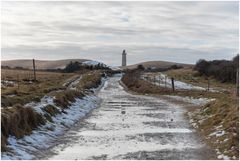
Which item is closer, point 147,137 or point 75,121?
point 147,137

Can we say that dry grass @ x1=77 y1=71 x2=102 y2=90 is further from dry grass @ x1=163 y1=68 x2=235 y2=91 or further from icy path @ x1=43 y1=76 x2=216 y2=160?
icy path @ x1=43 y1=76 x2=216 y2=160

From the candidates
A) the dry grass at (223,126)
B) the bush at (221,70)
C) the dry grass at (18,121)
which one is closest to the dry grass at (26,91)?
the dry grass at (18,121)

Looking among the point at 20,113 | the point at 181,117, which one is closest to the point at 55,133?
the point at 20,113

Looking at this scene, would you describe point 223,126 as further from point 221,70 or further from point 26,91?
point 221,70

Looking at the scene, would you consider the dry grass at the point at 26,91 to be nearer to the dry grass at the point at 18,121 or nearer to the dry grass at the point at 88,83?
the dry grass at the point at 18,121

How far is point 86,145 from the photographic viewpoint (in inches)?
607

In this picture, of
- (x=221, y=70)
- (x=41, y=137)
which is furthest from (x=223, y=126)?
(x=221, y=70)

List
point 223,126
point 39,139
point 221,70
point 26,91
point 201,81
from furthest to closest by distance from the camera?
point 201,81
point 221,70
point 26,91
point 223,126
point 39,139

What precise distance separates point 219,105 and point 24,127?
31.7 ft

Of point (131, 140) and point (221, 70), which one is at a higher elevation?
point (221, 70)

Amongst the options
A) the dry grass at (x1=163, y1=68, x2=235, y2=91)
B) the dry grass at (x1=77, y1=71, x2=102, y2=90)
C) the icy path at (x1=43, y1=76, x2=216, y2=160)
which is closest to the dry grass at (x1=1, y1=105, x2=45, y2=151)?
the icy path at (x1=43, y1=76, x2=216, y2=160)

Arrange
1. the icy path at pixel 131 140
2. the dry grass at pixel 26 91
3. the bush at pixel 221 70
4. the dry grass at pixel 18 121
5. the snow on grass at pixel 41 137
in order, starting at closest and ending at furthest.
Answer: the snow on grass at pixel 41 137 → the icy path at pixel 131 140 → the dry grass at pixel 18 121 → the dry grass at pixel 26 91 → the bush at pixel 221 70

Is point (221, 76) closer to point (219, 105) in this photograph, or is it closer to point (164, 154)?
point (219, 105)

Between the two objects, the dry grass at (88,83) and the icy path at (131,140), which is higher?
the icy path at (131,140)
